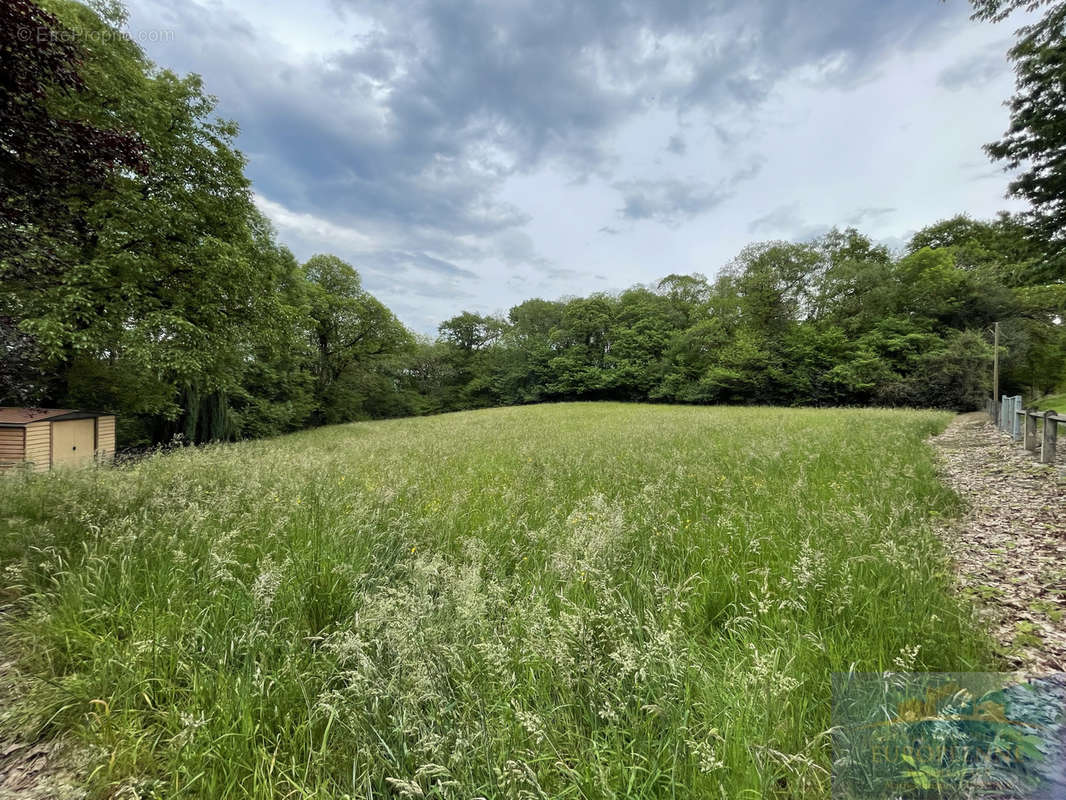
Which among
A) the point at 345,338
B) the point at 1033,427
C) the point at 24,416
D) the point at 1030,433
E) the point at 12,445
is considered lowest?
the point at 12,445

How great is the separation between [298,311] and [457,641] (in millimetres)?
19629

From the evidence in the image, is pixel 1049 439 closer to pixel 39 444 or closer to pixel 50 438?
pixel 39 444

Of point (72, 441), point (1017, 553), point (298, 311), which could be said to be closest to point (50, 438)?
point (72, 441)

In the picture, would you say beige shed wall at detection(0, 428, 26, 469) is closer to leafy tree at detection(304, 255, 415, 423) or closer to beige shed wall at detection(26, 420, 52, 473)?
beige shed wall at detection(26, 420, 52, 473)

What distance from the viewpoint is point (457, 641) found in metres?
2.30

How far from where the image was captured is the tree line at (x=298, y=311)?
497cm

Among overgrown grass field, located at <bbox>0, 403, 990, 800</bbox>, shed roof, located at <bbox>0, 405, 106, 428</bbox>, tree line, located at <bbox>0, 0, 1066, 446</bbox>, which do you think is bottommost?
overgrown grass field, located at <bbox>0, 403, 990, 800</bbox>

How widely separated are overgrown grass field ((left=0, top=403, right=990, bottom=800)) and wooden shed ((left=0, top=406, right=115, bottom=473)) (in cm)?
712

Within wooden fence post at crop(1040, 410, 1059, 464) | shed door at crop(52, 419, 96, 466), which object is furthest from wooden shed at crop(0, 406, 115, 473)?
wooden fence post at crop(1040, 410, 1059, 464)

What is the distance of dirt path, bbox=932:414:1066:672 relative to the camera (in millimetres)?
2533

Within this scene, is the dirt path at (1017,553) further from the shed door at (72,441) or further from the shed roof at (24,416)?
the shed door at (72,441)

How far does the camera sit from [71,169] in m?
4.53

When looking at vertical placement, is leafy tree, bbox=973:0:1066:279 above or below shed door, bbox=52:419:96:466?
above

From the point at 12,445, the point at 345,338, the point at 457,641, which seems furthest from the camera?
the point at 345,338
